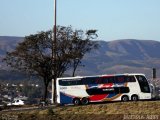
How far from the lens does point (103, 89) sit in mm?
48438

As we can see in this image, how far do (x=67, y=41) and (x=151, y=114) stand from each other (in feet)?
87.0

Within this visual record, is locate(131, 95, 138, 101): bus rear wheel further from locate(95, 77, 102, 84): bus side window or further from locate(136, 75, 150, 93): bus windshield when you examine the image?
locate(95, 77, 102, 84): bus side window

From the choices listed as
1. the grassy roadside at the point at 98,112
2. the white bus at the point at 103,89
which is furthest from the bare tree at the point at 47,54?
the grassy roadside at the point at 98,112

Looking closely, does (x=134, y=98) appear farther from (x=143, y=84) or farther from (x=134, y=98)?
(x=143, y=84)

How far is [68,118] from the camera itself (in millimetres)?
35031

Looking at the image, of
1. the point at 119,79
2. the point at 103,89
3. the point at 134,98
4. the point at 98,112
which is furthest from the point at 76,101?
the point at 98,112

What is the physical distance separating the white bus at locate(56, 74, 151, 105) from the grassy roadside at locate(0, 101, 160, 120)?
9011mm

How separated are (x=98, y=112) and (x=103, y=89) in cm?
1174

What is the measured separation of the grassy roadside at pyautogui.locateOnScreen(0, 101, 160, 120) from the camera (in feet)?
115

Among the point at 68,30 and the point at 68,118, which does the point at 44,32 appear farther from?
the point at 68,118

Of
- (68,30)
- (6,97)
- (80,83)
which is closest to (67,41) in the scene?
(68,30)

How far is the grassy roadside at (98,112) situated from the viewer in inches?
1375

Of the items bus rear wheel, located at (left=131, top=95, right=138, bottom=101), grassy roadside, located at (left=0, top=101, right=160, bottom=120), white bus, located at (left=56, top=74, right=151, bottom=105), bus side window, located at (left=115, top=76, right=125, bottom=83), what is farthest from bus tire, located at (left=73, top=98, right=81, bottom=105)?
grassy roadside, located at (left=0, top=101, right=160, bottom=120)

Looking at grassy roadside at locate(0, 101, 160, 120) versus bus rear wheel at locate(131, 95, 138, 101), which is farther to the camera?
bus rear wheel at locate(131, 95, 138, 101)
